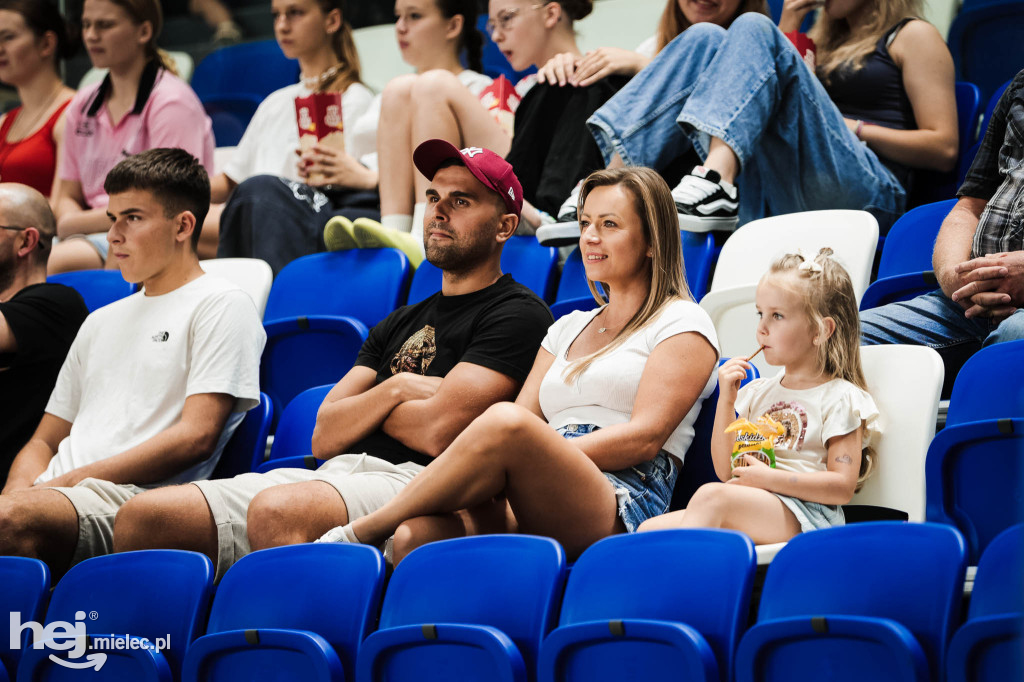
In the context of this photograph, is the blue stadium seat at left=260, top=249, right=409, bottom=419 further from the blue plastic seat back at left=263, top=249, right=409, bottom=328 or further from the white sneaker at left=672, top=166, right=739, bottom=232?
the white sneaker at left=672, top=166, right=739, bottom=232

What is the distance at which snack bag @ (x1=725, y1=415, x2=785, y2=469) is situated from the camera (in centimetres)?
180

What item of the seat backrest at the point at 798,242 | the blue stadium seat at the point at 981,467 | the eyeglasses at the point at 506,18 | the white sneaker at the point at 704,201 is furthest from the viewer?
the eyeglasses at the point at 506,18

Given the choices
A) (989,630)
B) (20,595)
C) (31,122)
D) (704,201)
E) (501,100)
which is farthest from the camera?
(31,122)

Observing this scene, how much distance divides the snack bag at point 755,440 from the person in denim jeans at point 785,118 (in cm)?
88

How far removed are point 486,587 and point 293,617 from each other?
31cm

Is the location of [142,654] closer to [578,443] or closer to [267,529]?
[267,529]

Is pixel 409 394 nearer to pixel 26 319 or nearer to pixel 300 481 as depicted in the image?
pixel 300 481

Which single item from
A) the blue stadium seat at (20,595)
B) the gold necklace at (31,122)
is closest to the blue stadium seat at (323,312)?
the blue stadium seat at (20,595)

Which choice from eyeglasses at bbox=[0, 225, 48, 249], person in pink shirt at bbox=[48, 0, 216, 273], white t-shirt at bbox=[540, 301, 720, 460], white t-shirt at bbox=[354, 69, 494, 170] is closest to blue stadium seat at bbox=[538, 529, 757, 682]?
white t-shirt at bbox=[540, 301, 720, 460]

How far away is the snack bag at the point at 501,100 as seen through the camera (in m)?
3.45

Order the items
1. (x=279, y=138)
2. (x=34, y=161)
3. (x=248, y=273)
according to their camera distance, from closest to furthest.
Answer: (x=248, y=273)
(x=279, y=138)
(x=34, y=161)

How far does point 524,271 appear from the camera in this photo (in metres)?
2.93

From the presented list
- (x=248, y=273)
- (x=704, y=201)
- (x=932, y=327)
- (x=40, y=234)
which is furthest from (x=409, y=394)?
(x=40, y=234)

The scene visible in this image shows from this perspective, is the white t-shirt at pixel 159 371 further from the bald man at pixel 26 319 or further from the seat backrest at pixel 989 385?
the seat backrest at pixel 989 385
